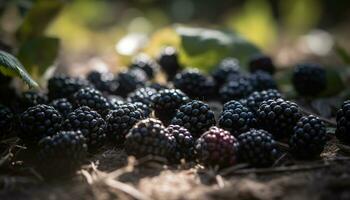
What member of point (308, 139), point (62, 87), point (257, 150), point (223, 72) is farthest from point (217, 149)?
point (223, 72)

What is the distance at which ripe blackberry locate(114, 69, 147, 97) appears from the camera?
13.6 ft

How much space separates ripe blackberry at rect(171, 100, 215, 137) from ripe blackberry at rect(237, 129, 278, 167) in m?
0.32

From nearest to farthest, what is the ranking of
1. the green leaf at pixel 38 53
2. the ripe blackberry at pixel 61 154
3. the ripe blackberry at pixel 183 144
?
the ripe blackberry at pixel 61 154
the ripe blackberry at pixel 183 144
the green leaf at pixel 38 53

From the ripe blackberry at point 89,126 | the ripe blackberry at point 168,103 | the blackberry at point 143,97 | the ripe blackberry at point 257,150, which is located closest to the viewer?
the ripe blackberry at point 257,150

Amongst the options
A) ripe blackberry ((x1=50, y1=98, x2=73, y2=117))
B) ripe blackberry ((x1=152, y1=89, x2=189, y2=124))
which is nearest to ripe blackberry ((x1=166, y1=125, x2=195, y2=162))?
ripe blackberry ((x1=152, y1=89, x2=189, y2=124))

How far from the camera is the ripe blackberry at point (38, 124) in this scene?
2.97 meters

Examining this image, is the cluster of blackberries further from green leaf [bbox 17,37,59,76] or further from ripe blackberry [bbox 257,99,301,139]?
green leaf [bbox 17,37,59,76]

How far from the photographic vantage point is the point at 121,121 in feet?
10.1

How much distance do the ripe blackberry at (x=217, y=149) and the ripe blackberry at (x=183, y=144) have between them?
0.11 m

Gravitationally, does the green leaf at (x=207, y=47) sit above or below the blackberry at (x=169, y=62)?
above

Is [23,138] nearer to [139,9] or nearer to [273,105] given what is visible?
[273,105]

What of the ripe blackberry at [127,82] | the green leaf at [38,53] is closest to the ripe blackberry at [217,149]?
the ripe blackberry at [127,82]

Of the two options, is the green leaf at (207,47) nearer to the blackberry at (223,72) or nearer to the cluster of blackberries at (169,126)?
the blackberry at (223,72)

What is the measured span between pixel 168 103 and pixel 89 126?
1.90 ft
